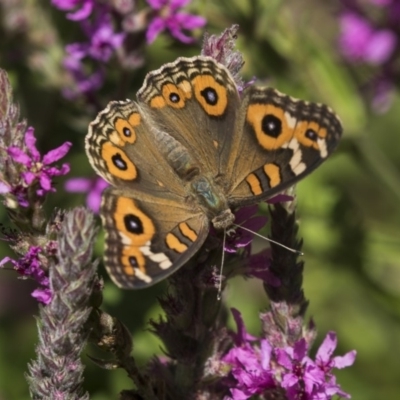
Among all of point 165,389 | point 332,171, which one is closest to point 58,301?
point 165,389

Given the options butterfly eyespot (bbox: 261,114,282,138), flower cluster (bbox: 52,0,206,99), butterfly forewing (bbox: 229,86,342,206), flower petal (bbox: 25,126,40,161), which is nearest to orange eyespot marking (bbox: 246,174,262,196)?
butterfly forewing (bbox: 229,86,342,206)

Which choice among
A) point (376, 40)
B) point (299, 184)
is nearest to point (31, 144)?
point (299, 184)

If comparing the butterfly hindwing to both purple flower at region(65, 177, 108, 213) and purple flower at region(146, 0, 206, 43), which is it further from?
purple flower at region(65, 177, 108, 213)

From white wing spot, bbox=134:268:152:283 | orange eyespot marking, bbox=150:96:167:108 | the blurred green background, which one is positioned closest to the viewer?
white wing spot, bbox=134:268:152:283

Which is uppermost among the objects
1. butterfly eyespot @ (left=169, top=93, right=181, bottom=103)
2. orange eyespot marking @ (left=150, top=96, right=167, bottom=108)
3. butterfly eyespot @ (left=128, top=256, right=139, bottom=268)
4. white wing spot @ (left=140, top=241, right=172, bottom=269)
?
butterfly eyespot @ (left=169, top=93, right=181, bottom=103)

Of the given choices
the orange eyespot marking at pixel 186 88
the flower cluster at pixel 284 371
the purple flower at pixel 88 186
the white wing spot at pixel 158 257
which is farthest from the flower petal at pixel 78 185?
the white wing spot at pixel 158 257

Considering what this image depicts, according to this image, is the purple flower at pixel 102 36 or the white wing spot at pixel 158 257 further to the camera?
the purple flower at pixel 102 36

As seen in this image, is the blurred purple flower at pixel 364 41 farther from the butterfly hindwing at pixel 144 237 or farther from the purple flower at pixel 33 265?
the purple flower at pixel 33 265

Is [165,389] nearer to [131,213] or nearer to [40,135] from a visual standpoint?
[131,213]
